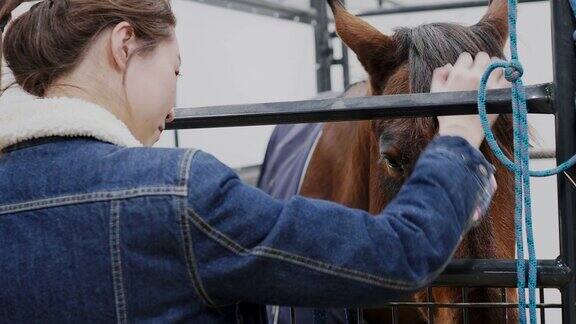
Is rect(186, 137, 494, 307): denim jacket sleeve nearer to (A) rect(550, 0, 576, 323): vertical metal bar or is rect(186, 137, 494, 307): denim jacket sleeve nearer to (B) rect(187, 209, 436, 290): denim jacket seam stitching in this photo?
(B) rect(187, 209, 436, 290): denim jacket seam stitching

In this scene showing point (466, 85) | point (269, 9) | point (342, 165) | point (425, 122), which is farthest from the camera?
point (269, 9)

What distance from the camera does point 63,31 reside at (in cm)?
74

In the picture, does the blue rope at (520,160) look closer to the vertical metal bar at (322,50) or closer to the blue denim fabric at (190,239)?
the blue denim fabric at (190,239)

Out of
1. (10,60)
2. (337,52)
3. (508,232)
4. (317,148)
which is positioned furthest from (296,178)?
(337,52)

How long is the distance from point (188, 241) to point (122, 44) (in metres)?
0.24

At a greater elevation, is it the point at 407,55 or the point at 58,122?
the point at 407,55

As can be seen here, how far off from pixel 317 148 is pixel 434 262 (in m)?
1.43

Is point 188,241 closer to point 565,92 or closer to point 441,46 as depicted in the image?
point 565,92

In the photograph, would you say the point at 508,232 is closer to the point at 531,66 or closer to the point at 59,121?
the point at 59,121

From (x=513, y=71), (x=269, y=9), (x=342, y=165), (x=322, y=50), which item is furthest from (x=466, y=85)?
(x=322, y=50)

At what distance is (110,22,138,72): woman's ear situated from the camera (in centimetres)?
74

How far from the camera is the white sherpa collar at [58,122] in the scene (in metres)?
0.71

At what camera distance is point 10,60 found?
80 cm

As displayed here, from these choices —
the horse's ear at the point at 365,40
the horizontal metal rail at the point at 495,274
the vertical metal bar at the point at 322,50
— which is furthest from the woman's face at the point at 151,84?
the vertical metal bar at the point at 322,50
